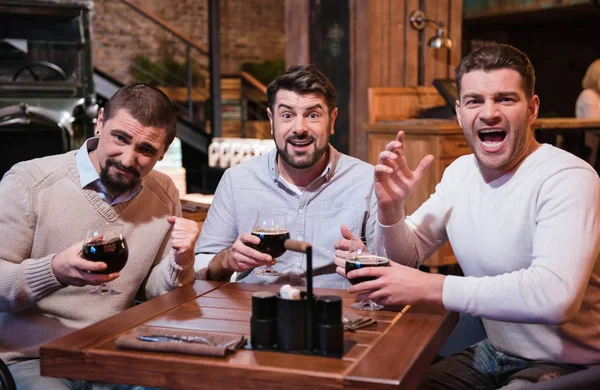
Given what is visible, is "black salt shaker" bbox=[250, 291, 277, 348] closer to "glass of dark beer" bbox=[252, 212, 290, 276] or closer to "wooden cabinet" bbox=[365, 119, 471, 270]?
"glass of dark beer" bbox=[252, 212, 290, 276]

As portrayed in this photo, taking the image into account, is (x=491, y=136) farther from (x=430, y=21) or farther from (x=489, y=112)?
(x=430, y=21)

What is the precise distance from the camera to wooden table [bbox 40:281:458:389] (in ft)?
5.02

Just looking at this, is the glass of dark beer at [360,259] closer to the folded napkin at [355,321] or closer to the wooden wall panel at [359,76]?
the folded napkin at [355,321]

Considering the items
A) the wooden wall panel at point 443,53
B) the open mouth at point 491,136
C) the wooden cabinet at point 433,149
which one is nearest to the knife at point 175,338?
the open mouth at point 491,136

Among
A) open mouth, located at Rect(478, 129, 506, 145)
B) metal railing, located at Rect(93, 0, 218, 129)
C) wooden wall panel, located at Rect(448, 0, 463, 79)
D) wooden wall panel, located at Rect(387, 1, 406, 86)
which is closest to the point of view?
open mouth, located at Rect(478, 129, 506, 145)

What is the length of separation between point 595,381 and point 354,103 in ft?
16.5

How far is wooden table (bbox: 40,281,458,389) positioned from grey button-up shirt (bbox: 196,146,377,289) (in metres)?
0.66

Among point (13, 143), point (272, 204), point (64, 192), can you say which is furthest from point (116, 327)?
point (13, 143)

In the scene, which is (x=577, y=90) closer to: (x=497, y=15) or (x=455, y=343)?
(x=497, y=15)

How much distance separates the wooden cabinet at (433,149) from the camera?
541 centimetres

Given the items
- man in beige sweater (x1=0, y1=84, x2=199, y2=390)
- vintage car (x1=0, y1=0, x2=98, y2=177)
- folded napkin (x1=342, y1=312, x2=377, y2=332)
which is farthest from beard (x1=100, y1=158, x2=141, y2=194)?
vintage car (x1=0, y1=0, x2=98, y2=177)

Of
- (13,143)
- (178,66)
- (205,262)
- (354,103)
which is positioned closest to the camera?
(205,262)

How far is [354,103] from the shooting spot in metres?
6.66

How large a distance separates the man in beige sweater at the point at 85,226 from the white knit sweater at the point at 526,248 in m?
0.82
